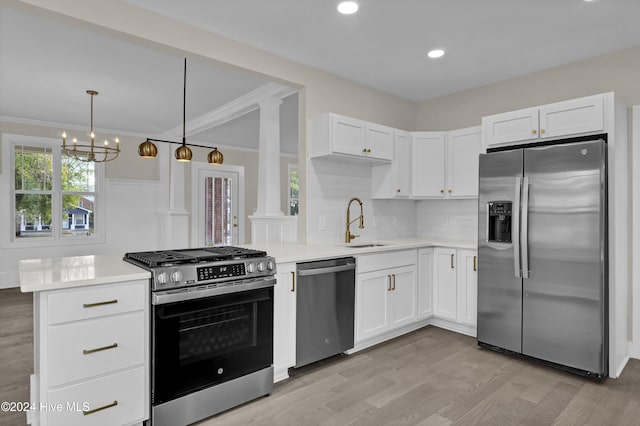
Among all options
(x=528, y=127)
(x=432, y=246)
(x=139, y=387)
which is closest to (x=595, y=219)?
(x=528, y=127)

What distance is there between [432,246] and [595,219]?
1.51 meters

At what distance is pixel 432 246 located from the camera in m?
3.98

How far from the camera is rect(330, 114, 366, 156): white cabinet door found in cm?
353

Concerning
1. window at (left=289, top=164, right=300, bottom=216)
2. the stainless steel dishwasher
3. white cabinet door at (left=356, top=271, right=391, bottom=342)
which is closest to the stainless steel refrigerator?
white cabinet door at (left=356, top=271, right=391, bottom=342)

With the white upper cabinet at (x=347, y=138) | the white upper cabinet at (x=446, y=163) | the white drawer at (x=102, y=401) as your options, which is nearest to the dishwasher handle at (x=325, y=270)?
the white upper cabinet at (x=347, y=138)

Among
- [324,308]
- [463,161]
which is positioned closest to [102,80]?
[324,308]

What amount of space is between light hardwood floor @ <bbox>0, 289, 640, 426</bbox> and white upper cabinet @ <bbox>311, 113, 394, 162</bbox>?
187cm

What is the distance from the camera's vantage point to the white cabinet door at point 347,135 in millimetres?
3533

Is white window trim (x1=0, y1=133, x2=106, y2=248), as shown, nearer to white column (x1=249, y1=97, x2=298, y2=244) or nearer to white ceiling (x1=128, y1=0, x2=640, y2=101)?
white column (x1=249, y1=97, x2=298, y2=244)

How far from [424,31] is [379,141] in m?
1.20

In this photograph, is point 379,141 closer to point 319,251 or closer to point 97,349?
point 319,251

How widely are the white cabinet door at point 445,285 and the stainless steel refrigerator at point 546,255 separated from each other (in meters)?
0.42

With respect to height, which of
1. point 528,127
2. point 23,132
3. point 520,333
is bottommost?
point 520,333

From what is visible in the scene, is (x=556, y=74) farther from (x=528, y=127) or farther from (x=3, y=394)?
(x=3, y=394)
